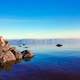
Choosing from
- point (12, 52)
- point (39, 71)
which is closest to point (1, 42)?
point (12, 52)

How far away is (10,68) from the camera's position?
65750 mm

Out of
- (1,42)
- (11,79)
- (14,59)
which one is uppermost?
(1,42)

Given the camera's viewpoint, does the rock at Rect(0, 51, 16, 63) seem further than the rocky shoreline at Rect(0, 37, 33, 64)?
No

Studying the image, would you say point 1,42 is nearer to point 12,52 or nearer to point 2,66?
point 12,52

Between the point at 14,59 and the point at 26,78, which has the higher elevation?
the point at 14,59

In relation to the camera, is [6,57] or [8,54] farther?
[8,54]

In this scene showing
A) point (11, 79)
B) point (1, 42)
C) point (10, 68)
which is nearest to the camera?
point (11, 79)

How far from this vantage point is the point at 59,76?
181ft

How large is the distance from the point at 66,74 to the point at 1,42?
37.6 m

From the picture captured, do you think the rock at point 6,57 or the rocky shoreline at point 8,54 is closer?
the rock at point 6,57

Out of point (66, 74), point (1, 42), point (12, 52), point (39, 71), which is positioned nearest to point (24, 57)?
point (12, 52)

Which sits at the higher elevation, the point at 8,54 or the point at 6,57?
the point at 8,54

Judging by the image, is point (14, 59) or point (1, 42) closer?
point (14, 59)

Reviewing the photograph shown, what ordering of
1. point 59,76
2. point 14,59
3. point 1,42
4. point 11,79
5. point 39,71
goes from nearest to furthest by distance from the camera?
point 11,79
point 59,76
point 39,71
point 14,59
point 1,42
